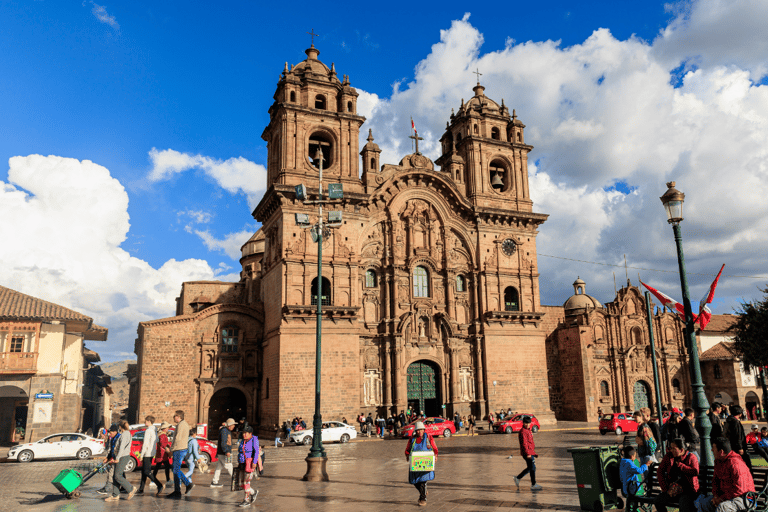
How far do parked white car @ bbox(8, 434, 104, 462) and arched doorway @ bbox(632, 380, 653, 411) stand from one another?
134 ft

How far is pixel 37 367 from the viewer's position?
106ft

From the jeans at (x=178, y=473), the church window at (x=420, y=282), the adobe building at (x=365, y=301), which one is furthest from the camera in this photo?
the church window at (x=420, y=282)

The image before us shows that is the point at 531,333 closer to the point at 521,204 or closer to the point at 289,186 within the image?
the point at 521,204

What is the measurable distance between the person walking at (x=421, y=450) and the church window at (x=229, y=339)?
27881mm

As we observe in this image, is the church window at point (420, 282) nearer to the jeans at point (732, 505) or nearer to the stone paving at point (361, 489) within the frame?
the stone paving at point (361, 489)

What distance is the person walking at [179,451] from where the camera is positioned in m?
13.4

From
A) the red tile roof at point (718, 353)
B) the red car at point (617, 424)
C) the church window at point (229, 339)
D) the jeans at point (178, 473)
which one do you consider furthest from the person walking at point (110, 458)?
the red tile roof at point (718, 353)

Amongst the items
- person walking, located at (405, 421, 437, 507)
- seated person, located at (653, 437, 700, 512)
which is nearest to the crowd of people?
person walking, located at (405, 421, 437, 507)

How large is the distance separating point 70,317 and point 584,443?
2899 cm

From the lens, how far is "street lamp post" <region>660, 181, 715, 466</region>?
10664 millimetres

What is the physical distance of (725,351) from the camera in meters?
52.7

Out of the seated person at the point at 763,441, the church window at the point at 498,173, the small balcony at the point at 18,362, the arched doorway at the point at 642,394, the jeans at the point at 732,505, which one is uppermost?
the church window at the point at 498,173

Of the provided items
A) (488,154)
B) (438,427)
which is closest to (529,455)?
(438,427)

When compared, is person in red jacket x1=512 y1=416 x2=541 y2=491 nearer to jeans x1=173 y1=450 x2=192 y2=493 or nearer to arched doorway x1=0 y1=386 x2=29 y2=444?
jeans x1=173 y1=450 x2=192 y2=493
